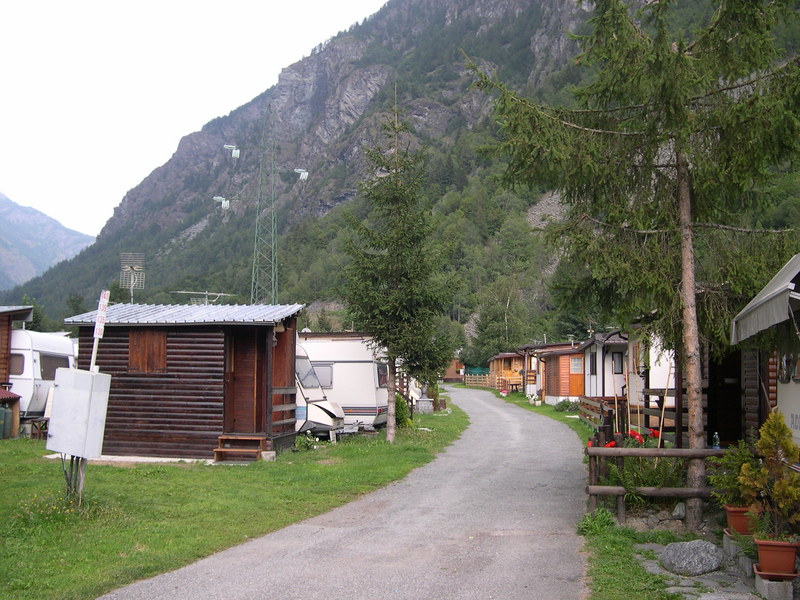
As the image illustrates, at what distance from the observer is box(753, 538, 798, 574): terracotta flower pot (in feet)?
20.9

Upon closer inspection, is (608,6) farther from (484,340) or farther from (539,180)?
(484,340)

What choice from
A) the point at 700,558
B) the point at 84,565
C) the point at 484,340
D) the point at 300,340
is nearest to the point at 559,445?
the point at 300,340

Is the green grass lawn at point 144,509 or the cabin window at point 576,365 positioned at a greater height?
the cabin window at point 576,365

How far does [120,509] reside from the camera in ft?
32.0

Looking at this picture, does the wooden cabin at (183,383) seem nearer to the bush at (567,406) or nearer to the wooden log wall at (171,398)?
the wooden log wall at (171,398)

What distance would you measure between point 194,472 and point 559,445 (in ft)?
33.1

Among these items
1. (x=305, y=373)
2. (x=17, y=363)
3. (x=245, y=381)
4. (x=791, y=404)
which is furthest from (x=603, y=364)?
(x=791, y=404)

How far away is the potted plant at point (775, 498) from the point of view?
21.1 feet

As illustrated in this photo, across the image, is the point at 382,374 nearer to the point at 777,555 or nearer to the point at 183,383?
the point at 183,383

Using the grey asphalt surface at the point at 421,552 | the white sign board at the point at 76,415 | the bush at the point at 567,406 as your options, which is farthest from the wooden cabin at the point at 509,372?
the white sign board at the point at 76,415

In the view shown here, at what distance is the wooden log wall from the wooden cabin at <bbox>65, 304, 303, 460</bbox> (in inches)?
0.7

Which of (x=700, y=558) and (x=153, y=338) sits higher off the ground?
(x=153, y=338)

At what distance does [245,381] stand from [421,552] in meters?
9.48

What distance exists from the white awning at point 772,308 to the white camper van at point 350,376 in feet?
50.8
